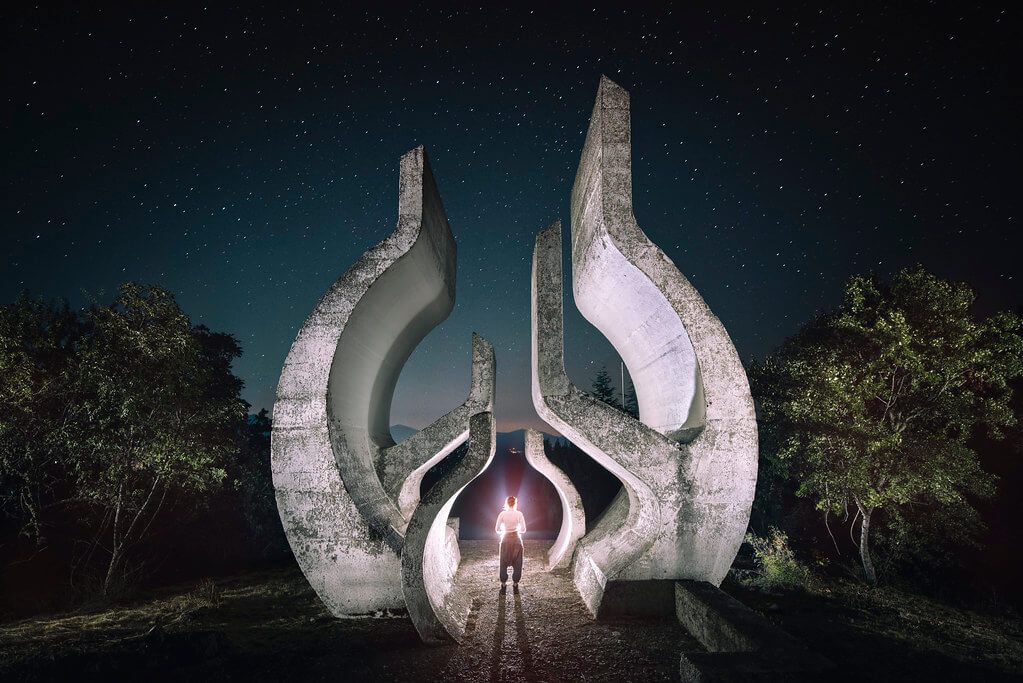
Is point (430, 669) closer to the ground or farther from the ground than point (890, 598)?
farther from the ground

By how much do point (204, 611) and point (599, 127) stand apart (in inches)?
402

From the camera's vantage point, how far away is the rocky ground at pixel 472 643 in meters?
5.31

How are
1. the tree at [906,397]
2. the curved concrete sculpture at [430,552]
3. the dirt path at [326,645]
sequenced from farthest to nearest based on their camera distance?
the tree at [906,397], the curved concrete sculpture at [430,552], the dirt path at [326,645]

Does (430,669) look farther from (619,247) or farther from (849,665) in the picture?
(619,247)

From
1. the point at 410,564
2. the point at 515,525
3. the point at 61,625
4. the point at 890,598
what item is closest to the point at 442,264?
the point at 515,525

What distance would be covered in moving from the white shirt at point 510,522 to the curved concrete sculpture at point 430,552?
164 centimetres

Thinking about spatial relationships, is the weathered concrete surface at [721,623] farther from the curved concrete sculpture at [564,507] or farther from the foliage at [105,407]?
the foliage at [105,407]

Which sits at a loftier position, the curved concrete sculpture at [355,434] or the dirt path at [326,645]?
the curved concrete sculpture at [355,434]

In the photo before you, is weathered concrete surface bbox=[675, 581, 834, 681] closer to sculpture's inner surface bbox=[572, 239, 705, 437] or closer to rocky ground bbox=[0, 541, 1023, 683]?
rocky ground bbox=[0, 541, 1023, 683]

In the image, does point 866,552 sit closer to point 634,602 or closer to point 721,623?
point 634,602

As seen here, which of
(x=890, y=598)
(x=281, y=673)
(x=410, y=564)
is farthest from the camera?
(x=890, y=598)

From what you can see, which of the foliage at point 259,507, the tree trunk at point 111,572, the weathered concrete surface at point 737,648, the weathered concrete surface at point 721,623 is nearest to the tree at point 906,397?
the weathered concrete surface at point 721,623

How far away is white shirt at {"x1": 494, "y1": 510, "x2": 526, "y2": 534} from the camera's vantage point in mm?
8320

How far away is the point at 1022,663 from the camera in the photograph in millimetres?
5992
